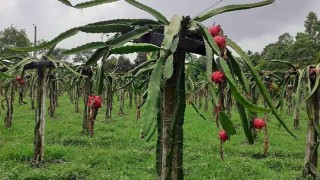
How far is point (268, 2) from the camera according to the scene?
2.26m

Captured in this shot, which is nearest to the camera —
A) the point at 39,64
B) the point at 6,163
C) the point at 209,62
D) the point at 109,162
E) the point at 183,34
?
the point at 209,62

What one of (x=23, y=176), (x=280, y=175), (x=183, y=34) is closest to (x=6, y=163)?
(x=23, y=176)

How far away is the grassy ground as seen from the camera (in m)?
5.97

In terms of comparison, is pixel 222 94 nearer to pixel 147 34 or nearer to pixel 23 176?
pixel 147 34

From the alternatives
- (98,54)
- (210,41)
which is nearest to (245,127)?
(210,41)

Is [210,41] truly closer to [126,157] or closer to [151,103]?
[151,103]

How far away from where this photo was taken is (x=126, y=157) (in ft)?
23.5

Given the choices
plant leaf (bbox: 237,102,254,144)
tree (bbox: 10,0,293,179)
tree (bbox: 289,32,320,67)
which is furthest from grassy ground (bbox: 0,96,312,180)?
tree (bbox: 289,32,320,67)

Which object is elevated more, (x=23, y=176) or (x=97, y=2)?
(x=97, y=2)

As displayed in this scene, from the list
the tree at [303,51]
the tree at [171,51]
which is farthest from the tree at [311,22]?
the tree at [171,51]

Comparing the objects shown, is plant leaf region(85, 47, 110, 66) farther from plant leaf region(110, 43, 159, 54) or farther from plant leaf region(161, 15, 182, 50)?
plant leaf region(161, 15, 182, 50)

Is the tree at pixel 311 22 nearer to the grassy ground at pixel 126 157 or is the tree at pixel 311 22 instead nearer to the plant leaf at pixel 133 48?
the grassy ground at pixel 126 157

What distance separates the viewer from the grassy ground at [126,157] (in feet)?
19.6

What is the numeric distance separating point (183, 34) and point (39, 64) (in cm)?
417
